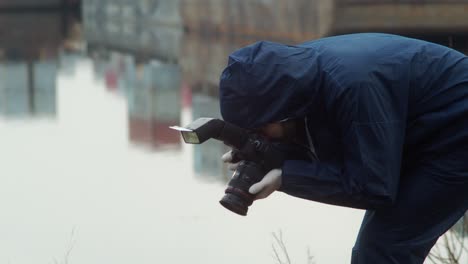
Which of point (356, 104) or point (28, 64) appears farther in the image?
point (28, 64)

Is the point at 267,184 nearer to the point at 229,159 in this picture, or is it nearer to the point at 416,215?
the point at 229,159

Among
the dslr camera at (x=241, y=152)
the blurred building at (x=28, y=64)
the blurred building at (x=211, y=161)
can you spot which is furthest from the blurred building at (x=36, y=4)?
the dslr camera at (x=241, y=152)

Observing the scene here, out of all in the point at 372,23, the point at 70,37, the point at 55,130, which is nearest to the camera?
the point at 372,23

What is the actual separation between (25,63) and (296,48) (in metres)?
17.2

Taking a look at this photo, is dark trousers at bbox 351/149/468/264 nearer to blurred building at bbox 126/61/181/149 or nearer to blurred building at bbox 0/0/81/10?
blurred building at bbox 126/61/181/149

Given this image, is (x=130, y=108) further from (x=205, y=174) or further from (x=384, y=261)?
(x=384, y=261)

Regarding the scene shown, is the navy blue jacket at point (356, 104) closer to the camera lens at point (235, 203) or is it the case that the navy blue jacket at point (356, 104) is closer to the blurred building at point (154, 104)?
the camera lens at point (235, 203)

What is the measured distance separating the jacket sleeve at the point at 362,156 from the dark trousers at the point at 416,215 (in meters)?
0.09

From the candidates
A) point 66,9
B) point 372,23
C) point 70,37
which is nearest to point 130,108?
point 372,23

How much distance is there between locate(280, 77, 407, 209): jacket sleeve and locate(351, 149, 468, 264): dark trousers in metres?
0.09

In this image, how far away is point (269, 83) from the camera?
3178 mm

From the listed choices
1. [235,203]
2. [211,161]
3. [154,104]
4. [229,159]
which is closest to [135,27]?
[154,104]

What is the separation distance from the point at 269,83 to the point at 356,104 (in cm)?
22

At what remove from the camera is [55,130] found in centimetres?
1234
